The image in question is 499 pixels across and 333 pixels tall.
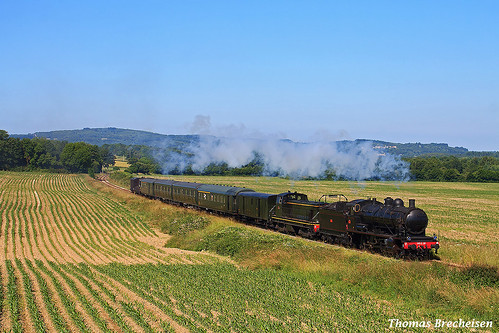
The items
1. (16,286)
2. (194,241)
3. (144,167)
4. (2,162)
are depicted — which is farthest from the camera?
(2,162)

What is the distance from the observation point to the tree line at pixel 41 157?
475 ft

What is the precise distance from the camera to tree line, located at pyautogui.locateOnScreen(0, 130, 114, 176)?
14475cm

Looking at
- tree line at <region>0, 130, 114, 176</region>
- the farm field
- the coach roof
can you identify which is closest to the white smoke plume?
the coach roof

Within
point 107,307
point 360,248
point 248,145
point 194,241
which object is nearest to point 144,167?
point 248,145

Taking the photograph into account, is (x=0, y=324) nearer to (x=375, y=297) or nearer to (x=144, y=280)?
(x=144, y=280)

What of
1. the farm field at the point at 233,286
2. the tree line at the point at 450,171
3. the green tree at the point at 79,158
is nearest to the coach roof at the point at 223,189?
the farm field at the point at 233,286

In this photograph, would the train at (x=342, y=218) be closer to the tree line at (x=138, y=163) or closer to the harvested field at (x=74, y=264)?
the harvested field at (x=74, y=264)

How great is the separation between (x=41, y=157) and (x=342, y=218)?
149m

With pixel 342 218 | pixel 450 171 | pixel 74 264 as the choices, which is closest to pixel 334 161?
pixel 342 218

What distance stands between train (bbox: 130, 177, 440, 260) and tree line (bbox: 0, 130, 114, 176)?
111m

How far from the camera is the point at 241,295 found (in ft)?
53.7

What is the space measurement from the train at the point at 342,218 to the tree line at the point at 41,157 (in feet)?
365

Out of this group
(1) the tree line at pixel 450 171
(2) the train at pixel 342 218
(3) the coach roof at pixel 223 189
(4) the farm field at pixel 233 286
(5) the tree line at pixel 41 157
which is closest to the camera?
(4) the farm field at pixel 233 286

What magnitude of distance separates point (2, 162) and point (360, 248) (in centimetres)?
14961
